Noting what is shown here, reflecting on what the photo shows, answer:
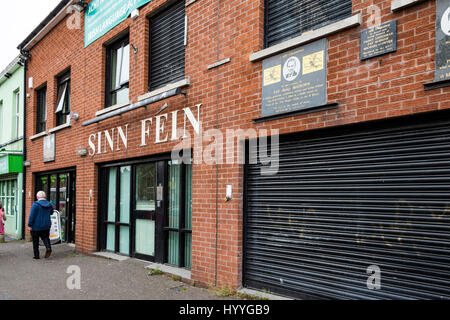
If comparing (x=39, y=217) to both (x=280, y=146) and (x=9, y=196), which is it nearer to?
(x=280, y=146)

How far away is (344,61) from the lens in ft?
14.5

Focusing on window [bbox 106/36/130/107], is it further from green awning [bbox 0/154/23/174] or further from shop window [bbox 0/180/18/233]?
shop window [bbox 0/180/18/233]

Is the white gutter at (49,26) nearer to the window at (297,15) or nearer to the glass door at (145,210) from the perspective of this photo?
the glass door at (145,210)

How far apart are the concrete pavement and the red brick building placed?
0.47 m

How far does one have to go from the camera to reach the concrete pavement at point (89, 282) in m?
5.47

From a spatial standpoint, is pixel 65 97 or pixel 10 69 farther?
pixel 10 69

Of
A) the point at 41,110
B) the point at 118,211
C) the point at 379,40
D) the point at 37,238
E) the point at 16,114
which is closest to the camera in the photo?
the point at 379,40

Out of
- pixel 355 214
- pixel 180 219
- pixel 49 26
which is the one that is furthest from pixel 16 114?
pixel 355 214

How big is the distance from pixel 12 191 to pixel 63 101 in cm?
640

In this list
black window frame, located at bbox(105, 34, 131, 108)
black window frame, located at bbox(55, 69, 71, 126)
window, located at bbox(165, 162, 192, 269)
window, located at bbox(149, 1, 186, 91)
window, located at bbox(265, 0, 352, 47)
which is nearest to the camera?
window, located at bbox(265, 0, 352, 47)

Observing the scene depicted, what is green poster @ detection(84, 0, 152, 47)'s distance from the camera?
8.42 metres

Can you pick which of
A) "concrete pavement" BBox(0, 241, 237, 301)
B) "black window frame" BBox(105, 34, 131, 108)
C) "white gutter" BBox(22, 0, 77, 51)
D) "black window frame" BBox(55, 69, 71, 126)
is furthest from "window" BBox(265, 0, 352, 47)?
"black window frame" BBox(55, 69, 71, 126)

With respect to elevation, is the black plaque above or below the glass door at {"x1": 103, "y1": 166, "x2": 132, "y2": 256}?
above

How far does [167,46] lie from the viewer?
7.55 meters
